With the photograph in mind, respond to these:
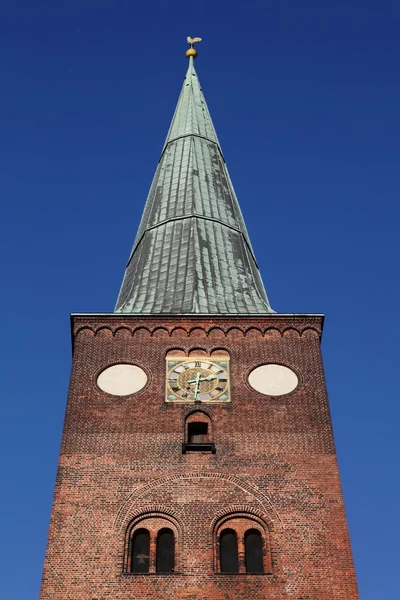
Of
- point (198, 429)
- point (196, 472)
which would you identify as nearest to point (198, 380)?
point (198, 429)

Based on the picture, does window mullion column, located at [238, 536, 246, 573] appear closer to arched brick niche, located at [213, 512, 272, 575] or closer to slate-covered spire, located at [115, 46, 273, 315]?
arched brick niche, located at [213, 512, 272, 575]

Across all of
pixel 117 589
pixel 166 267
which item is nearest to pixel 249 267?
pixel 166 267

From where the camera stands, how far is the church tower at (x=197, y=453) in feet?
85.0

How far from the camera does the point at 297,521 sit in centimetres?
2706

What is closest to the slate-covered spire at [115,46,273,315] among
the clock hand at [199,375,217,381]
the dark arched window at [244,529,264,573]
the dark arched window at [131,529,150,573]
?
the clock hand at [199,375,217,381]

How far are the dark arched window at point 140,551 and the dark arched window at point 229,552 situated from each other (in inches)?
68.4

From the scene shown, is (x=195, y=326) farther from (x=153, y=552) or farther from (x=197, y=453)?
(x=153, y=552)

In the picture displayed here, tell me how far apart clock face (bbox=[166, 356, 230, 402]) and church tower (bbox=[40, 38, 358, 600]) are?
0.13 feet

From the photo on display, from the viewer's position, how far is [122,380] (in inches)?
1209

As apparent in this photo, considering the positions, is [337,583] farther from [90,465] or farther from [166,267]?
[166,267]

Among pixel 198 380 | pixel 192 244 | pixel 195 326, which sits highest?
pixel 192 244

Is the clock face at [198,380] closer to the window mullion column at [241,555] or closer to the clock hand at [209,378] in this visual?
the clock hand at [209,378]

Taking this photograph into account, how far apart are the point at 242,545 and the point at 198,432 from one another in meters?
3.87

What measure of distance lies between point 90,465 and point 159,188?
14961 mm
